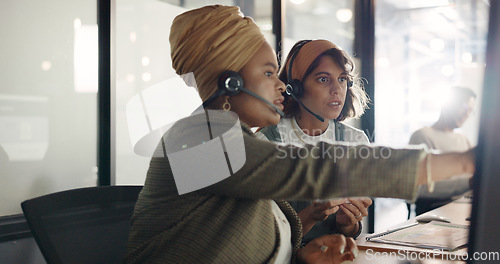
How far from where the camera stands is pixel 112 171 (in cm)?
194

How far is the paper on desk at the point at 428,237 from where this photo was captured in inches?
41.9

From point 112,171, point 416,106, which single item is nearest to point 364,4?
point 416,106

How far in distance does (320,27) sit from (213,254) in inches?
125

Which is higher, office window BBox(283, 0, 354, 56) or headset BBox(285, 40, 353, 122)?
office window BBox(283, 0, 354, 56)

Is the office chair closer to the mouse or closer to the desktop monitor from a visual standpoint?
the desktop monitor

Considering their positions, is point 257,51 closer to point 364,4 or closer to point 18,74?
point 18,74

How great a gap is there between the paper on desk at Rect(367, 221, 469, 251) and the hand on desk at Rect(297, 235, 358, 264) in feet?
1.09

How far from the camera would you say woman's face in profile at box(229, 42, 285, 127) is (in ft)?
2.94

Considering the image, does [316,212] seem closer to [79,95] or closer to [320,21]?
[79,95]

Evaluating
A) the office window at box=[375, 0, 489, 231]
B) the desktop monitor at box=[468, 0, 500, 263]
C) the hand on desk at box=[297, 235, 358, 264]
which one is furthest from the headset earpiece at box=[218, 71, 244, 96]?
the office window at box=[375, 0, 489, 231]

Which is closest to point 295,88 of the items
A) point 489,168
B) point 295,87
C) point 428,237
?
point 295,87

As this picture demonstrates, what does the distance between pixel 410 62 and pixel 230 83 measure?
342cm

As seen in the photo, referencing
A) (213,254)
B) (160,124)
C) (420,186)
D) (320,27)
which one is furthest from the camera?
(320,27)

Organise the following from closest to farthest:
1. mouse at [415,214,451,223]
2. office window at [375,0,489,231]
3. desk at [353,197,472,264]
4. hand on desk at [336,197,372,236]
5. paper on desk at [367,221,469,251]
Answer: desk at [353,197,472,264] < paper on desk at [367,221,469,251] < hand on desk at [336,197,372,236] < mouse at [415,214,451,223] < office window at [375,0,489,231]
